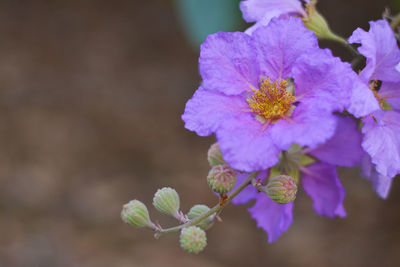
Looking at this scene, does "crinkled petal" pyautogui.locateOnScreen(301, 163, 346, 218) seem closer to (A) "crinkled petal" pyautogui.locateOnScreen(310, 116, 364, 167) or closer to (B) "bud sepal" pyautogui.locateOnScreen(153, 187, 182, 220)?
(A) "crinkled petal" pyautogui.locateOnScreen(310, 116, 364, 167)

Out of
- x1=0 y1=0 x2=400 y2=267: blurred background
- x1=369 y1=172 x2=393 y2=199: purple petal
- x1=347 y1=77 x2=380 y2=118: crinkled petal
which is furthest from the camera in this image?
x1=0 y1=0 x2=400 y2=267: blurred background

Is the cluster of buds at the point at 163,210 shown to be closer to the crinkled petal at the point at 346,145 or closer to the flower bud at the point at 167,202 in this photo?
the flower bud at the point at 167,202

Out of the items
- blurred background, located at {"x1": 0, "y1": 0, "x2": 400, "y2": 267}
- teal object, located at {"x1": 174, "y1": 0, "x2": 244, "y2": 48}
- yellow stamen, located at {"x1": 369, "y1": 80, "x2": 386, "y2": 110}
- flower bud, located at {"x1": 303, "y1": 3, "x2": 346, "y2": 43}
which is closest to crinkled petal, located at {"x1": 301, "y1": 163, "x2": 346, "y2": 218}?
yellow stamen, located at {"x1": 369, "y1": 80, "x2": 386, "y2": 110}

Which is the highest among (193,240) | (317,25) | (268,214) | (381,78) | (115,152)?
(317,25)

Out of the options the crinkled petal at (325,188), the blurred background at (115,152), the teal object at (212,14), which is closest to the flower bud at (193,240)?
the crinkled petal at (325,188)

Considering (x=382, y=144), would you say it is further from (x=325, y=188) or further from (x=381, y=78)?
(x=325, y=188)

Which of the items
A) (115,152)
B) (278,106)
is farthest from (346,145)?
(115,152)

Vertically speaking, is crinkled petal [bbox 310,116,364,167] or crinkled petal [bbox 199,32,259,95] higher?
crinkled petal [bbox 199,32,259,95]
